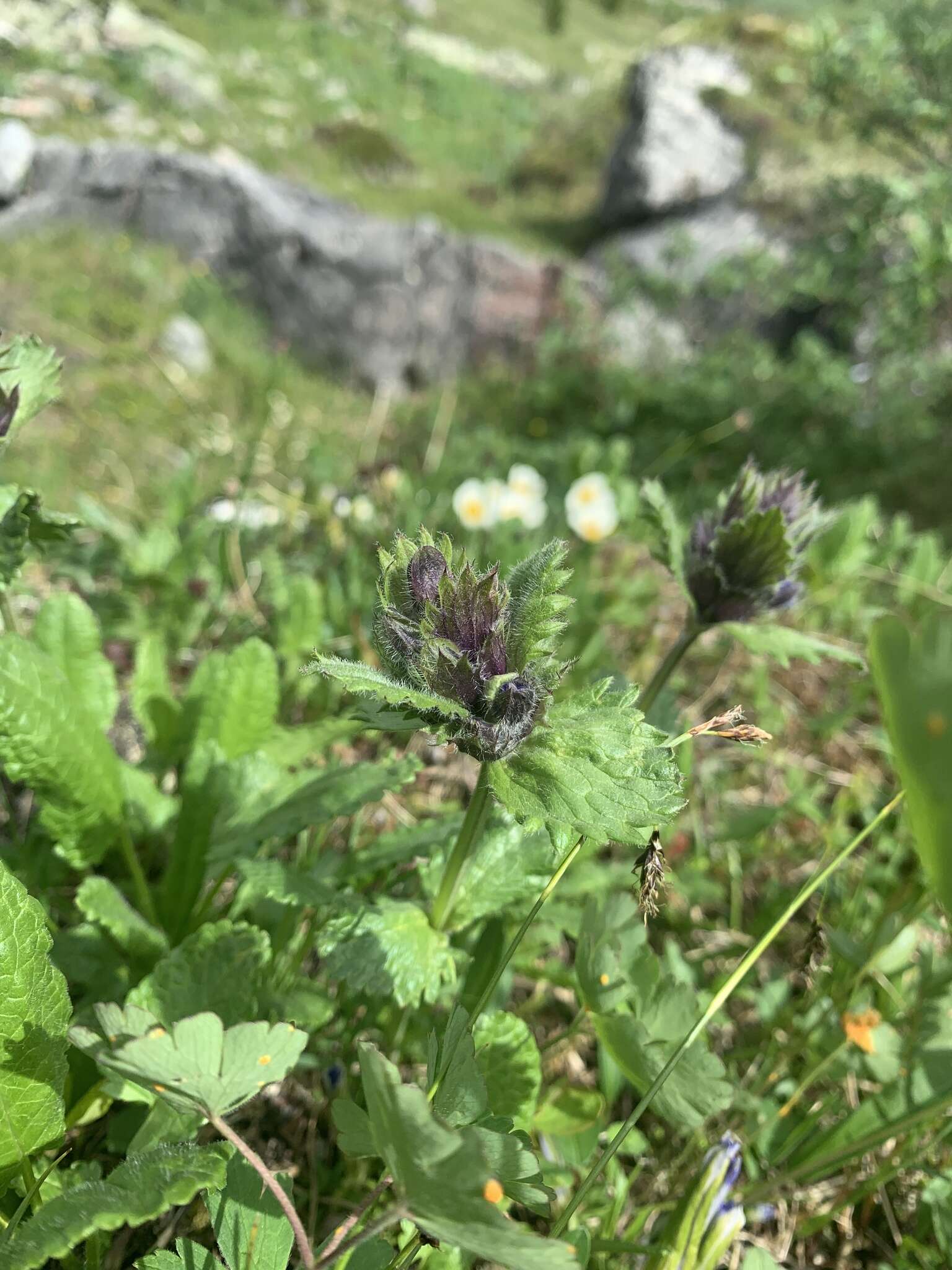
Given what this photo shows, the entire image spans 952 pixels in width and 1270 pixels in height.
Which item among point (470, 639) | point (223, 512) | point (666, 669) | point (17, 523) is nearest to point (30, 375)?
point (17, 523)

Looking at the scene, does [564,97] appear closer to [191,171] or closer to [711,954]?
[191,171]

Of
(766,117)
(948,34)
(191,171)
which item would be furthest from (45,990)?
(766,117)

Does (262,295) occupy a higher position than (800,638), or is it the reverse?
(800,638)

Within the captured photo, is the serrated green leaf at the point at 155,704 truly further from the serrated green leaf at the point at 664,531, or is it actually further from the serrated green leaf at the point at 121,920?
the serrated green leaf at the point at 664,531

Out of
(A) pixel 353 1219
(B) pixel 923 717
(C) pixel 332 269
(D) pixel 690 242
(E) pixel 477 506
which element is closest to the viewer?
(B) pixel 923 717

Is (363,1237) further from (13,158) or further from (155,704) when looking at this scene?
(13,158)

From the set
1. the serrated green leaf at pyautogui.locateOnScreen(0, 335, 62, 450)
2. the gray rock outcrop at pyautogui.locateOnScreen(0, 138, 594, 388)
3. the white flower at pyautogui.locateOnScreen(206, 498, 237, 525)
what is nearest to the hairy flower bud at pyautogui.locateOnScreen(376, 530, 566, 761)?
the serrated green leaf at pyautogui.locateOnScreen(0, 335, 62, 450)

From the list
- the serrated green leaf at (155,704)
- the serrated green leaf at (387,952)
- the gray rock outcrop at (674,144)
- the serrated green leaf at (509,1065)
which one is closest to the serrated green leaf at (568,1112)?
the serrated green leaf at (509,1065)
